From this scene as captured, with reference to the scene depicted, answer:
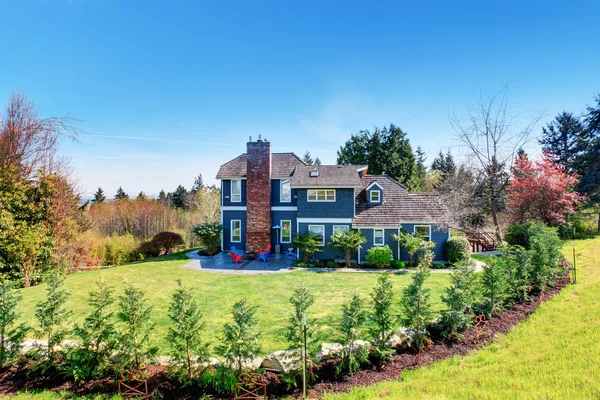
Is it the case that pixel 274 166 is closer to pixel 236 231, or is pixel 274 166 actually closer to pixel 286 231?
pixel 286 231

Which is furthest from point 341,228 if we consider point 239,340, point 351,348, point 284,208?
point 239,340

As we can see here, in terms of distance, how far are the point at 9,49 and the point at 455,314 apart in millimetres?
19531

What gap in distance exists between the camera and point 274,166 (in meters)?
20.8

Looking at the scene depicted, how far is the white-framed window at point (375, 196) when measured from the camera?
18.4 metres

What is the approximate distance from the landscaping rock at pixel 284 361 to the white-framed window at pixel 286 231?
47.9 ft

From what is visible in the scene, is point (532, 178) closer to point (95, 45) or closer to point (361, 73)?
point (361, 73)

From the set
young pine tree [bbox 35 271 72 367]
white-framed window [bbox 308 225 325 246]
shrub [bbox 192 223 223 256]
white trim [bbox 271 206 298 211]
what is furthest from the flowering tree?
young pine tree [bbox 35 271 72 367]

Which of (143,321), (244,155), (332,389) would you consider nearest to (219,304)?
(143,321)

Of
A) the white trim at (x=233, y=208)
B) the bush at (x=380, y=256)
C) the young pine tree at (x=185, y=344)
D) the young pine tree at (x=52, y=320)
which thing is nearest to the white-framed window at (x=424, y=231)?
the bush at (x=380, y=256)

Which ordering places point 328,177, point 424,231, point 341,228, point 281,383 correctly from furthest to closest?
point 328,177
point 341,228
point 424,231
point 281,383

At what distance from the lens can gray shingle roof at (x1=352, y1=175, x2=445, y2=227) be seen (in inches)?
673

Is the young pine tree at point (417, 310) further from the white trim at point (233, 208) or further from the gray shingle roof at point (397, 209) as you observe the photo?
the white trim at point (233, 208)

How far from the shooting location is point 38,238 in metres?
14.5

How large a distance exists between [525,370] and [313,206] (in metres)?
13.8
